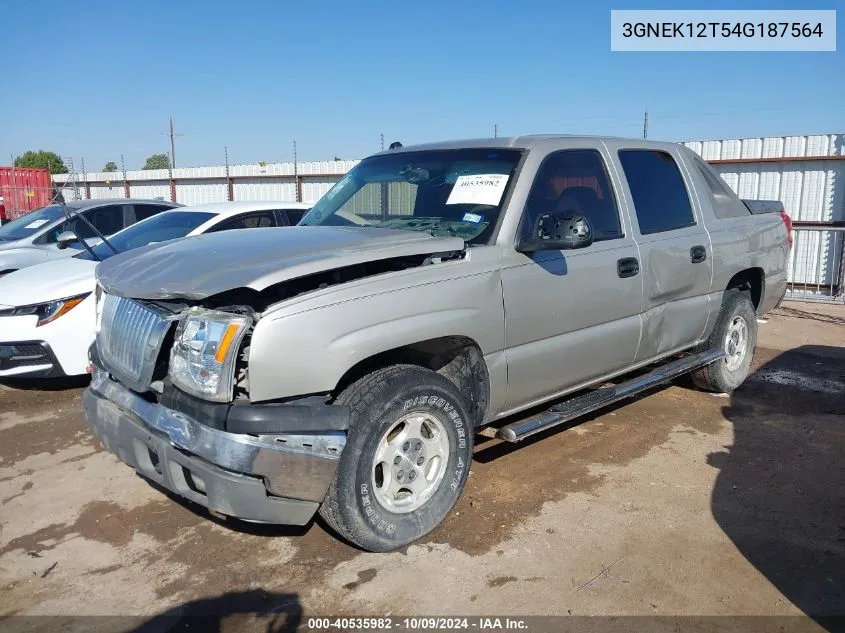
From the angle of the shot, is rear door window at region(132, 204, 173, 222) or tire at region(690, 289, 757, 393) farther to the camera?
rear door window at region(132, 204, 173, 222)

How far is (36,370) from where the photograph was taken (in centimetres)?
554

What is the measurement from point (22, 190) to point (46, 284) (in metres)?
15.7

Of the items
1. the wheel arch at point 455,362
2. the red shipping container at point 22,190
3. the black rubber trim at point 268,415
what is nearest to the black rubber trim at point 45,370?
the black rubber trim at point 268,415

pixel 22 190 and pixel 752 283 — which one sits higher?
pixel 22 190

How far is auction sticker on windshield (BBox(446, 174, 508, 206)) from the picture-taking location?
3.85 metres

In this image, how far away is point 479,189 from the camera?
3.93 meters

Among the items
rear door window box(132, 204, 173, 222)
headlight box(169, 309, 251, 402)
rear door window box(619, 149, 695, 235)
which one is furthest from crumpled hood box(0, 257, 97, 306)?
rear door window box(619, 149, 695, 235)

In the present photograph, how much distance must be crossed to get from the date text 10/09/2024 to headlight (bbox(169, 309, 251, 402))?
40.2 inches

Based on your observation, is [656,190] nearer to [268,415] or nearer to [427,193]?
[427,193]

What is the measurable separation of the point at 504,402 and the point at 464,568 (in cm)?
94

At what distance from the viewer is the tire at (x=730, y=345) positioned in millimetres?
5539

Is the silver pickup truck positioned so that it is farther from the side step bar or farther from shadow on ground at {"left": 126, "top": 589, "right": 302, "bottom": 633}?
shadow on ground at {"left": 126, "top": 589, "right": 302, "bottom": 633}

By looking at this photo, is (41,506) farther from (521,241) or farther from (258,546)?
(521,241)

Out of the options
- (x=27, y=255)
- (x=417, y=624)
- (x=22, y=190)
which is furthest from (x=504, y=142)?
(x=22, y=190)
